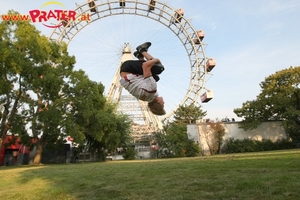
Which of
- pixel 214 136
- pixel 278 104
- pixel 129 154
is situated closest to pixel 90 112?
pixel 129 154

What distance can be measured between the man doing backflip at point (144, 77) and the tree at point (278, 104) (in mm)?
32531

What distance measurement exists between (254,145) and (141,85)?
32473 millimetres

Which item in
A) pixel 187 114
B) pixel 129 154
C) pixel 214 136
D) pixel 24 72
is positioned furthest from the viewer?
pixel 187 114

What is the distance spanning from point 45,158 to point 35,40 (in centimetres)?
1791

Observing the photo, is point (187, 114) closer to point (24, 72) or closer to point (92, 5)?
point (92, 5)

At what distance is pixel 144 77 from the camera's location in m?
3.94

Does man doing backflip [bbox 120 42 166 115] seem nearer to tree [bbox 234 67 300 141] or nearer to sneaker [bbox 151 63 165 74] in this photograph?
sneaker [bbox 151 63 165 74]

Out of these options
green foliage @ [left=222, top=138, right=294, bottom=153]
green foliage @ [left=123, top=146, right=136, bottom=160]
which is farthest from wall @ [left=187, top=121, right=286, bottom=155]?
green foliage @ [left=123, top=146, right=136, bottom=160]

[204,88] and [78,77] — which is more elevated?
[204,88]

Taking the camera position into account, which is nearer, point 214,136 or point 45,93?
point 45,93

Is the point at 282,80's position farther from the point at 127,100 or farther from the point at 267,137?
the point at 127,100

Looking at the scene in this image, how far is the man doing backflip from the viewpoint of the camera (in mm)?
3936

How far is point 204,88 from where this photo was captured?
145 feet

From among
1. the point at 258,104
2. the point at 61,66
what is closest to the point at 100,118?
the point at 61,66
